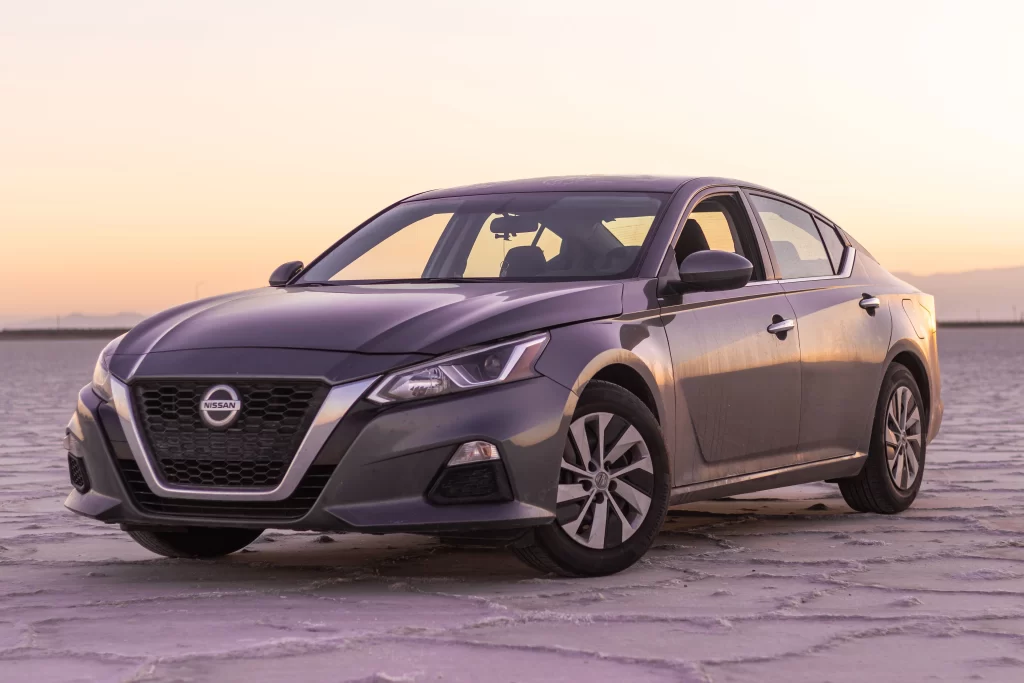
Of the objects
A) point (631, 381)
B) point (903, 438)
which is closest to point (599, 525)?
point (631, 381)

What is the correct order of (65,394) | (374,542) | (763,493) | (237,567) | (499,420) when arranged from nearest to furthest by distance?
(499,420)
(237,567)
(374,542)
(763,493)
(65,394)

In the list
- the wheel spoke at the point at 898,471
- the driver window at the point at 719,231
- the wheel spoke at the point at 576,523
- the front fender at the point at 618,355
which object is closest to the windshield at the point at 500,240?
the driver window at the point at 719,231

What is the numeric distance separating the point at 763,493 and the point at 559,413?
3755mm

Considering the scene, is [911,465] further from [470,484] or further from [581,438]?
[470,484]

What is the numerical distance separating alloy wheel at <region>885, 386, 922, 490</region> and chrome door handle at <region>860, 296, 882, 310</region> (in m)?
0.46

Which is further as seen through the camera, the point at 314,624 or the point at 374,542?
the point at 374,542

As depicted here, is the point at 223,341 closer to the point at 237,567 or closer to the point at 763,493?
the point at 237,567

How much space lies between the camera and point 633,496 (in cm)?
612

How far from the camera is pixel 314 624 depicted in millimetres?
5070

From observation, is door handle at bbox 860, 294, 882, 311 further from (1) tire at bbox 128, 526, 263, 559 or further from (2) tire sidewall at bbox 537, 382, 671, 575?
(1) tire at bbox 128, 526, 263, 559

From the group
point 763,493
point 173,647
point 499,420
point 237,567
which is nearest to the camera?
point 173,647

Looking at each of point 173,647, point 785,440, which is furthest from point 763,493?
point 173,647

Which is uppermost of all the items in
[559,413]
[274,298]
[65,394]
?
[274,298]

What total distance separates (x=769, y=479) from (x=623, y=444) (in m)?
1.35
